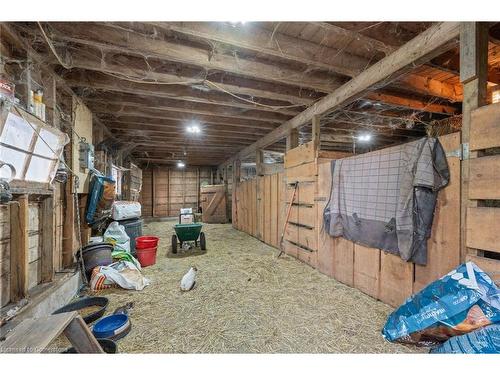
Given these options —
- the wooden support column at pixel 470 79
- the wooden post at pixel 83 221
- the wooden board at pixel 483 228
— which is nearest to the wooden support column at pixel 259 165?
the wooden post at pixel 83 221

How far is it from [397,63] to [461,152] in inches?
44.2

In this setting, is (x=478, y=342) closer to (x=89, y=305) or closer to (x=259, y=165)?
(x=89, y=305)

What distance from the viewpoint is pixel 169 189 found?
1118 centimetres

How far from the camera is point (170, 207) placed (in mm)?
11141

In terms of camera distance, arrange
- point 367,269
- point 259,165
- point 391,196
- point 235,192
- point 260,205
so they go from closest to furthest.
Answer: point 391,196 → point 367,269 → point 260,205 → point 259,165 → point 235,192

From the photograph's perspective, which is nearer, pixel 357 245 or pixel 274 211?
pixel 357 245

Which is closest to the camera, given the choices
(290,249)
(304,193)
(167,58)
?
(167,58)

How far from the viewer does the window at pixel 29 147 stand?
5.72 ft

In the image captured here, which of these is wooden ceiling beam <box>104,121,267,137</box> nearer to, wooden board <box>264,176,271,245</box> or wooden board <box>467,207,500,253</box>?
wooden board <box>264,176,271,245</box>

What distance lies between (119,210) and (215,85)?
2.63 m

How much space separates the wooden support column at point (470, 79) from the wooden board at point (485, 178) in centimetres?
6

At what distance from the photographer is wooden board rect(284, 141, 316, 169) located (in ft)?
11.9

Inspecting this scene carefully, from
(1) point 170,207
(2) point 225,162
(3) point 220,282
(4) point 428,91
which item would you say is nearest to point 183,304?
(3) point 220,282

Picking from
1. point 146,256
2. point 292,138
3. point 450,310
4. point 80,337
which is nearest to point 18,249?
point 80,337
